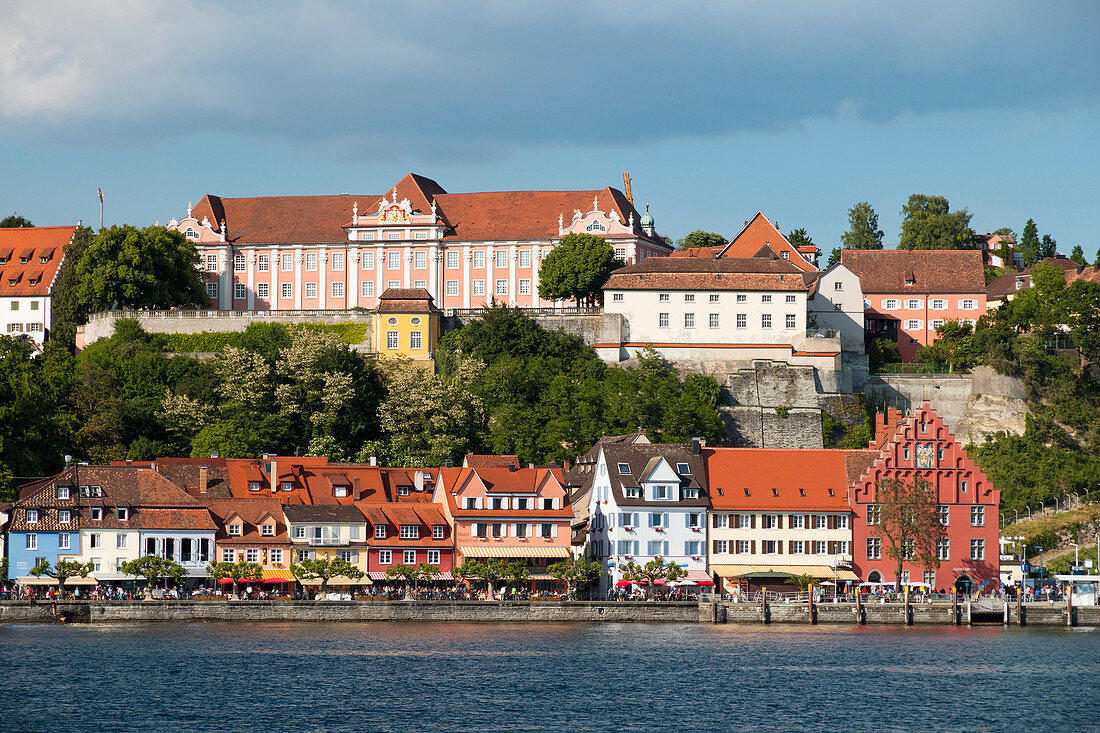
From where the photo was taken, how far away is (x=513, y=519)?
3393 inches

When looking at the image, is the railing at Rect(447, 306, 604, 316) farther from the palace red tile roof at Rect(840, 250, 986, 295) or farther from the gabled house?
the gabled house

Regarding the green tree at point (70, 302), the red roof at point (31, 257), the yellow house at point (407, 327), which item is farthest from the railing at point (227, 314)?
the red roof at point (31, 257)

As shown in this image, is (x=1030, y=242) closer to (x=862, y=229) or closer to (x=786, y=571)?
(x=862, y=229)

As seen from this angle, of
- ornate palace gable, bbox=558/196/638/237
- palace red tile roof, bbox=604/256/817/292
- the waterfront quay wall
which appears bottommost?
the waterfront quay wall

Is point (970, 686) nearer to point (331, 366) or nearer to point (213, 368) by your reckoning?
point (331, 366)

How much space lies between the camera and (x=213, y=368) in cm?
10494

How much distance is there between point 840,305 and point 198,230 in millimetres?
49623

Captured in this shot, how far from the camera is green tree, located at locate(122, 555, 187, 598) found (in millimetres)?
80688

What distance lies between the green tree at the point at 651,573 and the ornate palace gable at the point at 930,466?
1137cm

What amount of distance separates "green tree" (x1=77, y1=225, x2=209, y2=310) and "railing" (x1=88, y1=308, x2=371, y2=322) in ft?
4.57

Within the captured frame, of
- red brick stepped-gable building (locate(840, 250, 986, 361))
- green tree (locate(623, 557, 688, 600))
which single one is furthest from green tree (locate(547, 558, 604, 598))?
red brick stepped-gable building (locate(840, 250, 986, 361))

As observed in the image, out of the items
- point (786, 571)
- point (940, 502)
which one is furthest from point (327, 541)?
point (940, 502)

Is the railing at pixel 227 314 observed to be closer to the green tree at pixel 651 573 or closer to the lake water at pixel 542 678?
the green tree at pixel 651 573

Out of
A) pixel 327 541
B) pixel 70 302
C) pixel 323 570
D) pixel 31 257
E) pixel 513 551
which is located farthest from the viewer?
pixel 31 257
